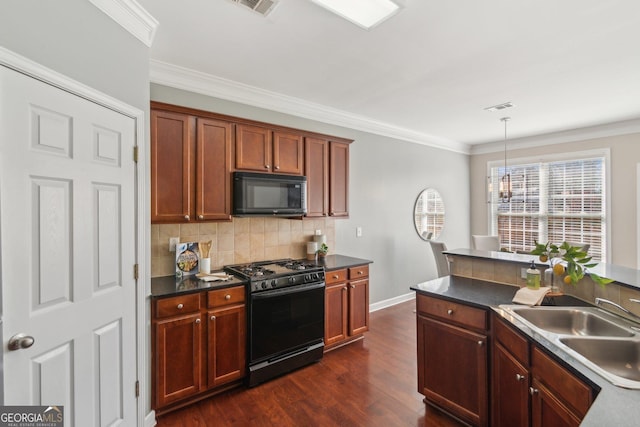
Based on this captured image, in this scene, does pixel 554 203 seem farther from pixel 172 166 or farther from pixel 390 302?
pixel 172 166

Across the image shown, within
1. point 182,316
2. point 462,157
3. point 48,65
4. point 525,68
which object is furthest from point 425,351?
point 462,157

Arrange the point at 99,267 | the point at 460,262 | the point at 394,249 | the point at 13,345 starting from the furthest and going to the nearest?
1. the point at 394,249
2. the point at 460,262
3. the point at 99,267
4. the point at 13,345

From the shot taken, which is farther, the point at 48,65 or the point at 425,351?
the point at 425,351

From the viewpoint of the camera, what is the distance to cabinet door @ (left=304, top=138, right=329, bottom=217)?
3351 millimetres

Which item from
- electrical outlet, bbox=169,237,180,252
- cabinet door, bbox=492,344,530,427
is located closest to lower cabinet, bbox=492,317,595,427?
cabinet door, bbox=492,344,530,427

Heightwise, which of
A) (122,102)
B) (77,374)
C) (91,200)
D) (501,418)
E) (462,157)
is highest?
(462,157)

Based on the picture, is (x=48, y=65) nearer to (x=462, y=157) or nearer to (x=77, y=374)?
(x=77, y=374)

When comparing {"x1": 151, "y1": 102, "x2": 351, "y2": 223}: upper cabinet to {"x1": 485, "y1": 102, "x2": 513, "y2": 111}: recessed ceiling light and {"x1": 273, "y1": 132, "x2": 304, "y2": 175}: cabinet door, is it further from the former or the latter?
{"x1": 485, "y1": 102, "x2": 513, "y2": 111}: recessed ceiling light

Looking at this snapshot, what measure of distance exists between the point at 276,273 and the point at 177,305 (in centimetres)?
85

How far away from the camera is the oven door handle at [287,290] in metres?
2.57

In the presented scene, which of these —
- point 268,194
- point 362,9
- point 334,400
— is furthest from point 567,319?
point 268,194

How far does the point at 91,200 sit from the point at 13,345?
0.74 m

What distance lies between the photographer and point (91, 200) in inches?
65.5

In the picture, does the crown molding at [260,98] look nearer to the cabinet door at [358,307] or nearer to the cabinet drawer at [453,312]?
the cabinet door at [358,307]
